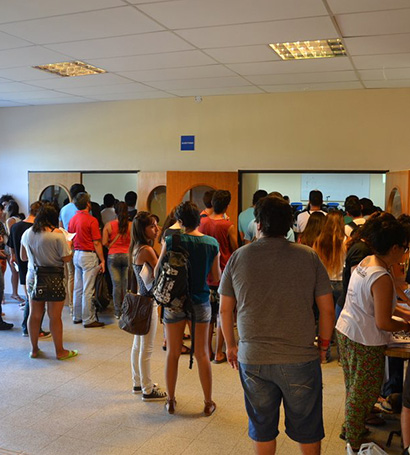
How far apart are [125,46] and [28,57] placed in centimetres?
114

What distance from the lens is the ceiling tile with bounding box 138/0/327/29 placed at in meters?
3.32

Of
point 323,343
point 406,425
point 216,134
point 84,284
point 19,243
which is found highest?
point 216,134

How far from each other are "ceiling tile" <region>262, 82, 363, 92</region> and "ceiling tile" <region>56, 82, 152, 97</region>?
1603 millimetres

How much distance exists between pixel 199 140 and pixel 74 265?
2438 millimetres

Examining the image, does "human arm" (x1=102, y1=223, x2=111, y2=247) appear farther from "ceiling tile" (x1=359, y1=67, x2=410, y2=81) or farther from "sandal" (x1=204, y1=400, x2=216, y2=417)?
"ceiling tile" (x1=359, y1=67, x2=410, y2=81)

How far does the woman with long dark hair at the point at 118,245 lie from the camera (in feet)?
20.6

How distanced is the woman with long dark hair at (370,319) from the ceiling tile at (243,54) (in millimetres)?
2231

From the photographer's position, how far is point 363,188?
1055 cm

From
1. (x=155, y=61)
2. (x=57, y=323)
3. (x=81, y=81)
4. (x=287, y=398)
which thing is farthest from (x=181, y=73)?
(x=287, y=398)

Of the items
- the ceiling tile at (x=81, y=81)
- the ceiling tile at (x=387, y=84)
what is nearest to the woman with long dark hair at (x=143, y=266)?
the ceiling tile at (x=81, y=81)

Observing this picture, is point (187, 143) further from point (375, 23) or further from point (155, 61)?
point (375, 23)

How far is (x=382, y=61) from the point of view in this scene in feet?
16.0

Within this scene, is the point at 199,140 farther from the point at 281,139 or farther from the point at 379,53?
the point at 379,53

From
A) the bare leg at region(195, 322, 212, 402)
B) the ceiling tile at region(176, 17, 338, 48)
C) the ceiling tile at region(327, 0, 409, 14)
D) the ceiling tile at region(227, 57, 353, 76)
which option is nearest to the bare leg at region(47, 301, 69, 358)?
the bare leg at region(195, 322, 212, 402)
